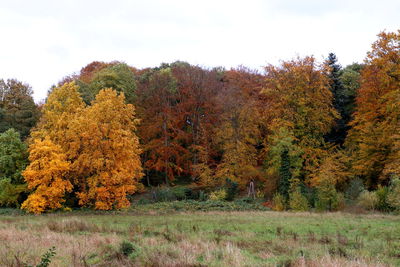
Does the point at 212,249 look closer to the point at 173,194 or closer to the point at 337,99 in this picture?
the point at 173,194

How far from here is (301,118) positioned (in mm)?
41438

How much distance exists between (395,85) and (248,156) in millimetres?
17216

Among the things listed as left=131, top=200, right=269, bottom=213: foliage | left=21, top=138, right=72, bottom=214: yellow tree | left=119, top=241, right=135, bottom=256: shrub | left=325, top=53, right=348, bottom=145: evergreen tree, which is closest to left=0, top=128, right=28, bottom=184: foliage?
left=21, top=138, right=72, bottom=214: yellow tree

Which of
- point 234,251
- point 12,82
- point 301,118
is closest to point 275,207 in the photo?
point 301,118

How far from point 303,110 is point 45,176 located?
28171 millimetres

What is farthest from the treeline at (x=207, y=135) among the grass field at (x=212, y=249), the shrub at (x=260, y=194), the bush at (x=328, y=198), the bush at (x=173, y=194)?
the grass field at (x=212, y=249)

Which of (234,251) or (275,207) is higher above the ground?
(234,251)

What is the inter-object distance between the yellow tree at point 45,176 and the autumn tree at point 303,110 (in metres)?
21.3

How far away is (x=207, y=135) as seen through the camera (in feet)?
Result: 155

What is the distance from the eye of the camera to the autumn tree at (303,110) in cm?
4006

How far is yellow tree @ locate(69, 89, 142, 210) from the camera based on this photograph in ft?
102

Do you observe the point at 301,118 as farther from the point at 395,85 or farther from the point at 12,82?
the point at 12,82

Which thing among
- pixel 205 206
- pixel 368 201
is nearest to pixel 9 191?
pixel 205 206

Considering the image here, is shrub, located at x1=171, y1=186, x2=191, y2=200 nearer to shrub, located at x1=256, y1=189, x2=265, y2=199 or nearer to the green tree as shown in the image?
shrub, located at x1=256, y1=189, x2=265, y2=199
